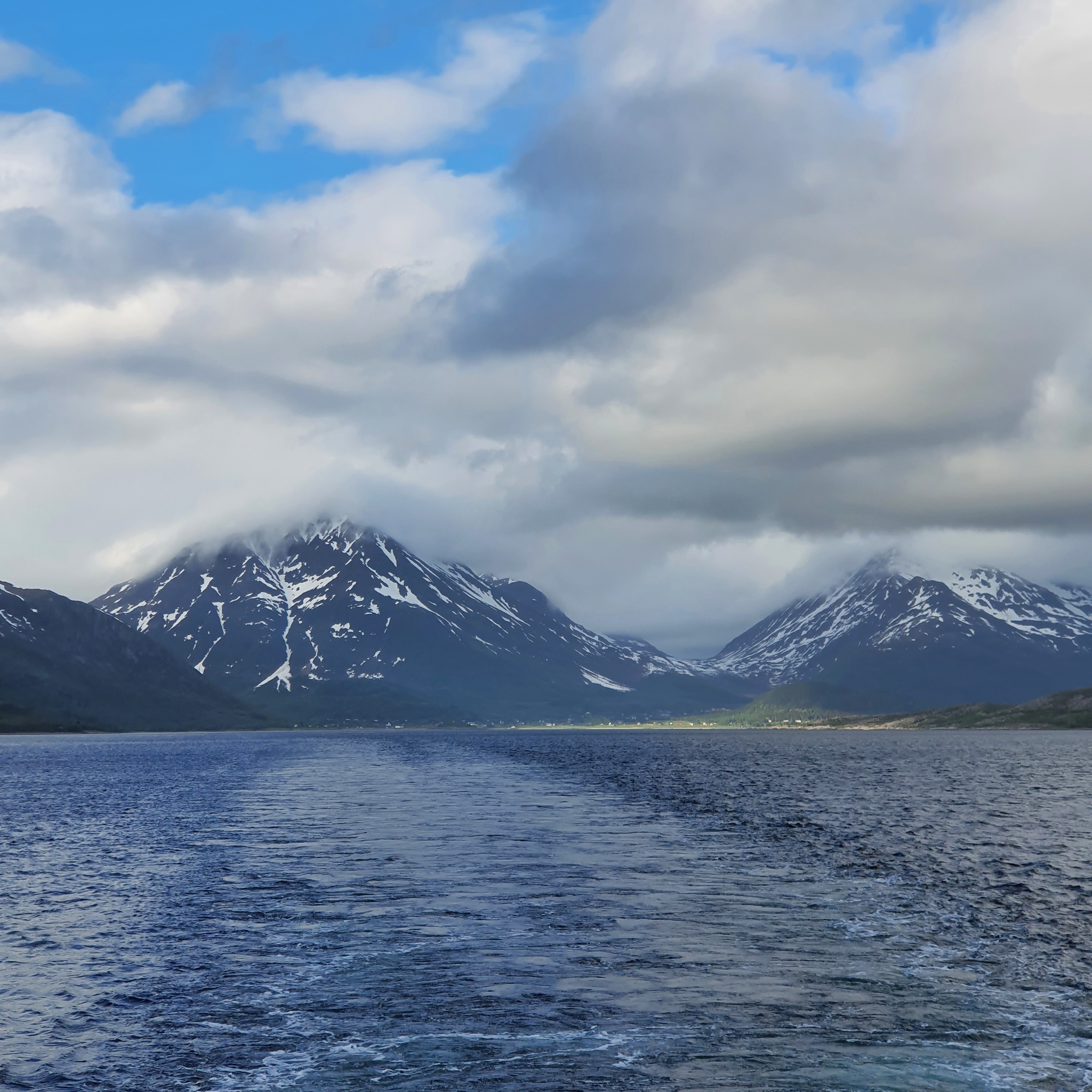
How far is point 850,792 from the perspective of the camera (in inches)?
5915

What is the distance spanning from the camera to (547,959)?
1747 inches

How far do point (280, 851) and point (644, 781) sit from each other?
341 feet

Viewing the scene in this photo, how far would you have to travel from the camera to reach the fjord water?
31453 millimetres

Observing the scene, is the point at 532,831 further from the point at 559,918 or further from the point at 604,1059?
the point at 604,1059

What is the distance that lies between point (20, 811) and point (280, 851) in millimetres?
60804

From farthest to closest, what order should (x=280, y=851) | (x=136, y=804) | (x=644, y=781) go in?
(x=644, y=781), (x=136, y=804), (x=280, y=851)

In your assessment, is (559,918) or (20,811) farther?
(20,811)

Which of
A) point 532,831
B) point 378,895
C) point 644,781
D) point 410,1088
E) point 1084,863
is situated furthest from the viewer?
point 644,781

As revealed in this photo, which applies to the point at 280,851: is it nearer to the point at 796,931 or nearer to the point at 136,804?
the point at 796,931

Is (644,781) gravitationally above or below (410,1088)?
below

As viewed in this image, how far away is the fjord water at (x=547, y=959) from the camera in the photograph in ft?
103

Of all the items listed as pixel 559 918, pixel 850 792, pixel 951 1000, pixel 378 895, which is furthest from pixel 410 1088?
pixel 850 792

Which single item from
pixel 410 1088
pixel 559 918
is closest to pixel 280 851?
pixel 559 918

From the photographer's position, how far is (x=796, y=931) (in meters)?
50.3
